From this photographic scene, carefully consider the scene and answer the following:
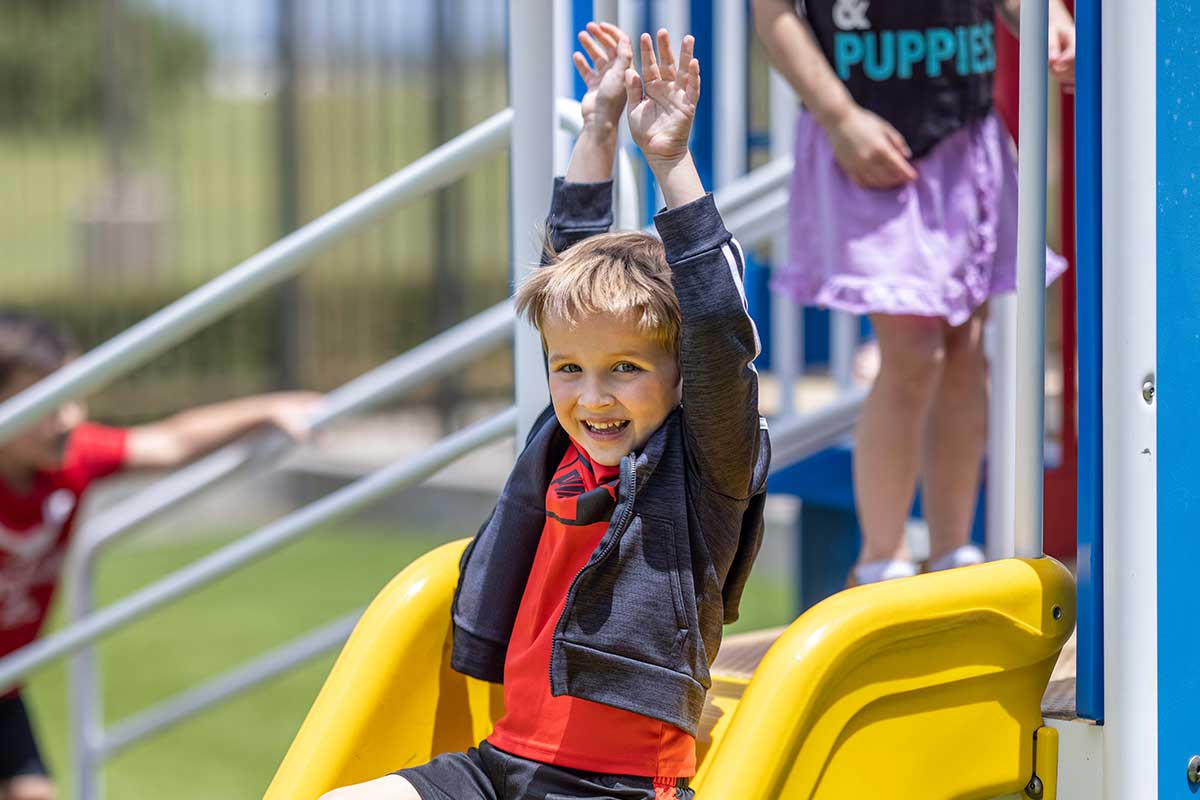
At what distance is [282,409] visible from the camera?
8.59 feet

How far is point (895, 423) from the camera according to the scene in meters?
2.21

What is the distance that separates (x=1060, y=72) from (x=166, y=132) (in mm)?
8275

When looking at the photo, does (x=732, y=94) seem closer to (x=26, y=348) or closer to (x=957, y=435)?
(x=957, y=435)

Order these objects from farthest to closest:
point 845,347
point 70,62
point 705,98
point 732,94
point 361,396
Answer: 1. point 70,62
2. point 705,98
3. point 732,94
4. point 845,347
5. point 361,396

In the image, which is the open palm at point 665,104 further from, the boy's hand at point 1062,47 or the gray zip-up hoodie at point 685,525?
the boy's hand at point 1062,47

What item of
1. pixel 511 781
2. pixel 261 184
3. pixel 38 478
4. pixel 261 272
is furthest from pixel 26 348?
pixel 261 184

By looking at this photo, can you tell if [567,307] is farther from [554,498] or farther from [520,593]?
[520,593]

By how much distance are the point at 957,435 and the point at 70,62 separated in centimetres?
927

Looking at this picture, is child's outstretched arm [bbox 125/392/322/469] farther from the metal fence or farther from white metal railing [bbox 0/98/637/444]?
the metal fence

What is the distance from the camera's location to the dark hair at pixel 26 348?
11.0 feet

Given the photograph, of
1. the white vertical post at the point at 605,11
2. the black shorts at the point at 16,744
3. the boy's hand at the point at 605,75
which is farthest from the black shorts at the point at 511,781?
the black shorts at the point at 16,744

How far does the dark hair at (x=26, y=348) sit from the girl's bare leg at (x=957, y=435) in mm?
1927

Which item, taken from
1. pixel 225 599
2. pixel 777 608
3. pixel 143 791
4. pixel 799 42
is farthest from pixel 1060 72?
pixel 225 599

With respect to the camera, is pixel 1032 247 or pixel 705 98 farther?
pixel 705 98
